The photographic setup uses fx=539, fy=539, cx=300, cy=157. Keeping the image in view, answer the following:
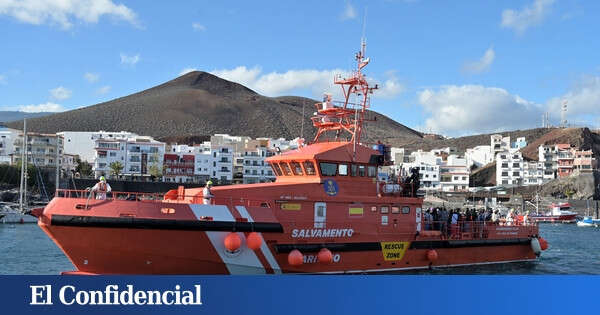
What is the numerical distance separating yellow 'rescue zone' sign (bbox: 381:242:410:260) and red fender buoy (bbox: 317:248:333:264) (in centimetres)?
196

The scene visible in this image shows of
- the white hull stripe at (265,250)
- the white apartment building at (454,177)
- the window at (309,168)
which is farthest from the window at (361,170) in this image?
the white apartment building at (454,177)

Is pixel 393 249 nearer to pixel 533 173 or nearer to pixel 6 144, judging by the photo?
pixel 533 173

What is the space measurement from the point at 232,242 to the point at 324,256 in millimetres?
2411

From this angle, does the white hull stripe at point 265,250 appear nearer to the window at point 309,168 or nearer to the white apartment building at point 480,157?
the window at point 309,168

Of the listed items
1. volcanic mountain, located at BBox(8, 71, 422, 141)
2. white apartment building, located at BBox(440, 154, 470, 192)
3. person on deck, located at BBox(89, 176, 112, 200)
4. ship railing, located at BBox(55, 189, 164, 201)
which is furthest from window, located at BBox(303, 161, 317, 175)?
volcanic mountain, located at BBox(8, 71, 422, 141)

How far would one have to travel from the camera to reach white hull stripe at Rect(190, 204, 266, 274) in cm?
1111

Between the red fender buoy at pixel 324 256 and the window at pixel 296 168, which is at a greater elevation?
the window at pixel 296 168

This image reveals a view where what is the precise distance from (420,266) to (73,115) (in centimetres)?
15990

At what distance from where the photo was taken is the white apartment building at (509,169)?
75875 millimetres

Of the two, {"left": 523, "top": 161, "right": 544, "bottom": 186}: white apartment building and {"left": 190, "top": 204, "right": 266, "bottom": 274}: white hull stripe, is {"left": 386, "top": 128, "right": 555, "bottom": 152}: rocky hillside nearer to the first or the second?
{"left": 523, "top": 161, "right": 544, "bottom": 186}: white apartment building

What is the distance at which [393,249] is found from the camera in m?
14.1

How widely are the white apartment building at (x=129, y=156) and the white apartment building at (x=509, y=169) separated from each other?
1845 inches

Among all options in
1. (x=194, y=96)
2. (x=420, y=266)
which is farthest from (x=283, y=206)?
(x=194, y=96)

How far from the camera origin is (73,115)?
15788 cm
